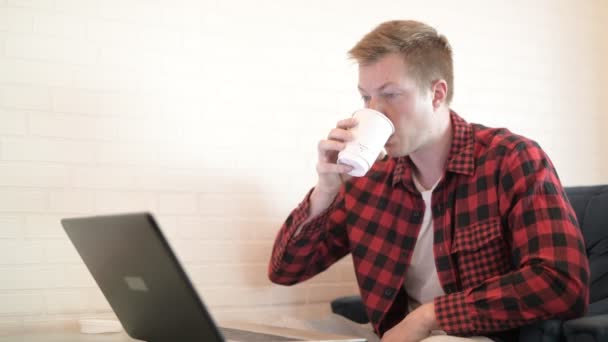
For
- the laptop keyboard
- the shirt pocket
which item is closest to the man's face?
the shirt pocket

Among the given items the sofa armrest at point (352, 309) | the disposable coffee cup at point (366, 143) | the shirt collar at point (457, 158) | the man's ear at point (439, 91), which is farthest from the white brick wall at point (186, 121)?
the disposable coffee cup at point (366, 143)

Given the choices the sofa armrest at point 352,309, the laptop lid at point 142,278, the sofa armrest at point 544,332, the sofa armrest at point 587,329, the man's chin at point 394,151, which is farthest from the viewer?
the sofa armrest at point 352,309

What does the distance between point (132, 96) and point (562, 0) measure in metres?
1.70

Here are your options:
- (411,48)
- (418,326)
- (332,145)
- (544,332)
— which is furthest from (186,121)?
(544,332)

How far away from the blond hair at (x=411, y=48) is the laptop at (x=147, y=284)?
2.47 feet

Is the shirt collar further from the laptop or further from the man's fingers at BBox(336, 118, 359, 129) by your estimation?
the laptop

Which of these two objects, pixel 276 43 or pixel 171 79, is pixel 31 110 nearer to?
pixel 171 79

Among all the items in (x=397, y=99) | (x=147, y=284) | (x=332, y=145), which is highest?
(x=397, y=99)

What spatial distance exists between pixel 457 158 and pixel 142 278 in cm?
92

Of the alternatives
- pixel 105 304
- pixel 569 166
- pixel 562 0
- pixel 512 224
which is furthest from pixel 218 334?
pixel 562 0

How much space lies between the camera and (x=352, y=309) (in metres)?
1.92

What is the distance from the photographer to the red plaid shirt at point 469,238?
4.35 feet

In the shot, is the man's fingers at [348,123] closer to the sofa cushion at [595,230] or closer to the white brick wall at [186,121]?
the white brick wall at [186,121]

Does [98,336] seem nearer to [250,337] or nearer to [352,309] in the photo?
[250,337]
